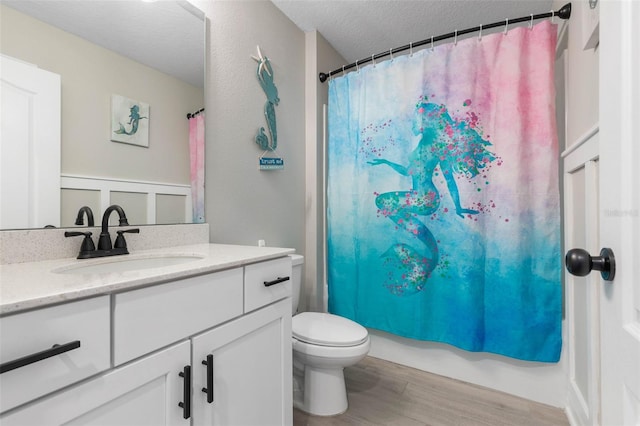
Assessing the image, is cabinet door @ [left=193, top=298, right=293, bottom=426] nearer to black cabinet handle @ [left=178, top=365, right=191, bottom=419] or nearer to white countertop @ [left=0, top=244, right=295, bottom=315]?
black cabinet handle @ [left=178, top=365, right=191, bottom=419]

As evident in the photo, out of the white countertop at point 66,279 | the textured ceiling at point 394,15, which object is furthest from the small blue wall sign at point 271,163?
the textured ceiling at point 394,15

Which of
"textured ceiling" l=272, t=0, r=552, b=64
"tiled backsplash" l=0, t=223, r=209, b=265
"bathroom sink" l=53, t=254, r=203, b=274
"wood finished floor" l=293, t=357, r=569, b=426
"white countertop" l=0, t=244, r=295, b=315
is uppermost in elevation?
"textured ceiling" l=272, t=0, r=552, b=64

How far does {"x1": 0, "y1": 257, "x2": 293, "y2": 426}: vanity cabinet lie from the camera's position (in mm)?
575

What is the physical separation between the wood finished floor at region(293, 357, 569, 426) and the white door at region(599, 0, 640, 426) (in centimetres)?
121

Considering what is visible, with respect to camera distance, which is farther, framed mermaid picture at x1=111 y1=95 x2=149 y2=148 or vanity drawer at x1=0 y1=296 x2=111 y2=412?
framed mermaid picture at x1=111 y1=95 x2=149 y2=148

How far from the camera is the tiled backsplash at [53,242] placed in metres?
0.88

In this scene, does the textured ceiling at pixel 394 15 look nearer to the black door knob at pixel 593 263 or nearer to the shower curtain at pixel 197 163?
the shower curtain at pixel 197 163

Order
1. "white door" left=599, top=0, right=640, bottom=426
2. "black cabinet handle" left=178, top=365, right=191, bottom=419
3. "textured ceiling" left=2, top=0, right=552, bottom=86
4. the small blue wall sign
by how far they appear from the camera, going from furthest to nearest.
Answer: the small blue wall sign, "textured ceiling" left=2, top=0, right=552, bottom=86, "black cabinet handle" left=178, top=365, right=191, bottom=419, "white door" left=599, top=0, right=640, bottom=426

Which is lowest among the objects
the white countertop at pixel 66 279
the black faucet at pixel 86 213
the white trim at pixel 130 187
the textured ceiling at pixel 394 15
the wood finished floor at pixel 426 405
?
the wood finished floor at pixel 426 405

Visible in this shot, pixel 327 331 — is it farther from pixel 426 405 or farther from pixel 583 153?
pixel 583 153

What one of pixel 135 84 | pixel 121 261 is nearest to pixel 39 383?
pixel 121 261

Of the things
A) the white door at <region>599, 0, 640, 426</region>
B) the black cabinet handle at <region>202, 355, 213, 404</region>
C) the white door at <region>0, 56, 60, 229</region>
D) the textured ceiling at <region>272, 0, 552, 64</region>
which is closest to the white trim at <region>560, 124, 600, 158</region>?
the white door at <region>599, 0, 640, 426</region>

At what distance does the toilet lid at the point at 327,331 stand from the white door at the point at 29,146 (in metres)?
1.13

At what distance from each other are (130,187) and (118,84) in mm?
404
